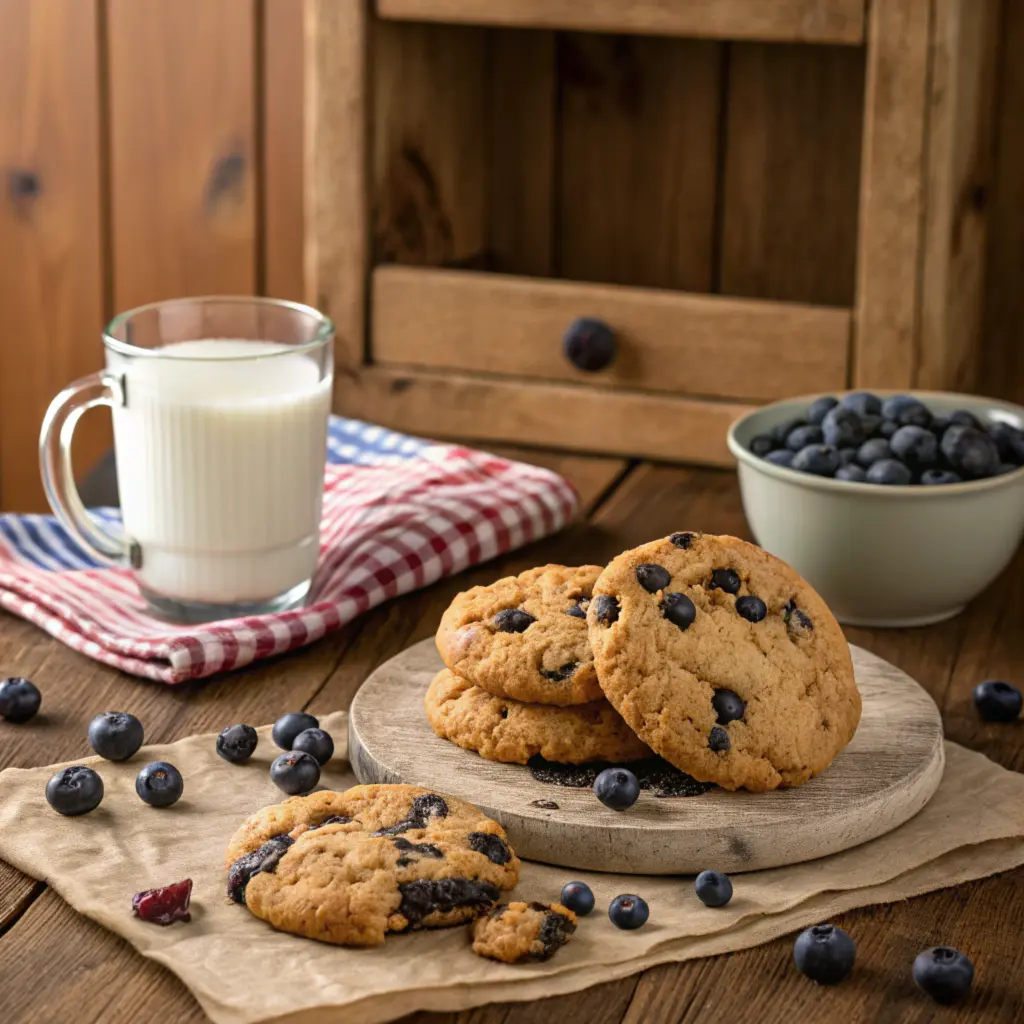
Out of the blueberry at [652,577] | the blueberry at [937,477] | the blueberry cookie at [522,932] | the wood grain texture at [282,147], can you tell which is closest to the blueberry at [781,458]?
the blueberry at [937,477]

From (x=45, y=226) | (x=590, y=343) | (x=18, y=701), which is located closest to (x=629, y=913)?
(x=18, y=701)

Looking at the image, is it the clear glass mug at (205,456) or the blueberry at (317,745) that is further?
the clear glass mug at (205,456)

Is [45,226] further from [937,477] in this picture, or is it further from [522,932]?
[522,932]

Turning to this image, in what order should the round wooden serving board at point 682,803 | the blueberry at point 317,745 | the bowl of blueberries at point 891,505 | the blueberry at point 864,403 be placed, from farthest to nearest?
the blueberry at point 864,403
the bowl of blueberries at point 891,505
the blueberry at point 317,745
the round wooden serving board at point 682,803

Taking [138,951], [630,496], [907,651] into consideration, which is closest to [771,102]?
[630,496]

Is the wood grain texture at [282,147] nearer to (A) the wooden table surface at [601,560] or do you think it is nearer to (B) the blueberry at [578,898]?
(A) the wooden table surface at [601,560]

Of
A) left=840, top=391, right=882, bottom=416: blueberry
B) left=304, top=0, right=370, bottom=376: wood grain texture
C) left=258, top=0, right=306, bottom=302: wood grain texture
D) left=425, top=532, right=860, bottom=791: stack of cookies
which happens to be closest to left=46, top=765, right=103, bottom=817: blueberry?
left=425, top=532, right=860, bottom=791: stack of cookies
